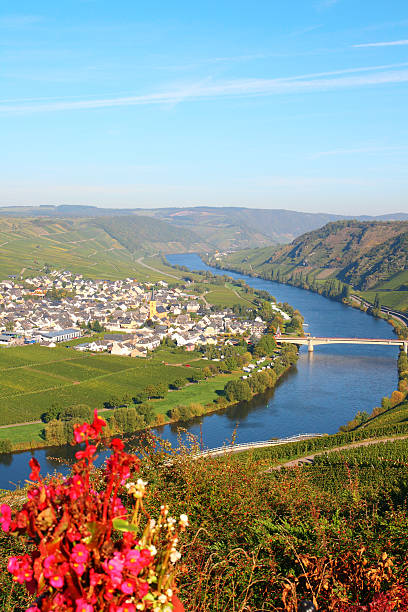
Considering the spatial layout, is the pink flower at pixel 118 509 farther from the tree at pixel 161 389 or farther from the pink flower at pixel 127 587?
the tree at pixel 161 389

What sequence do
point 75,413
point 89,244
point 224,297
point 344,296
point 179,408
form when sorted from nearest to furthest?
point 75,413
point 179,408
point 224,297
point 344,296
point 89,244

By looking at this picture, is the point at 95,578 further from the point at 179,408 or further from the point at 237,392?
the point at 237,392

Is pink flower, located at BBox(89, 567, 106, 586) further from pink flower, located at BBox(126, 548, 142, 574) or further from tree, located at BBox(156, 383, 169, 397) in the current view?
tree, located at BBox(156, 383, 169, 397)

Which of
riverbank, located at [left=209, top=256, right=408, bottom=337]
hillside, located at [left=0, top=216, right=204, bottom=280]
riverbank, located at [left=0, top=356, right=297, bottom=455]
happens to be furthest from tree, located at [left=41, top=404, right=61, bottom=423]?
hillside, located at [left=0, top=216, right=204, bottom=280]

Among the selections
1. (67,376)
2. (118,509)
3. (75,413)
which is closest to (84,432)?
(118,509)

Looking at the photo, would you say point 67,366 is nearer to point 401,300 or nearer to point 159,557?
point 159,557

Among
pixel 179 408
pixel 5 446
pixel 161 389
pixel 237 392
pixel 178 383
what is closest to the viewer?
pixel 5 446

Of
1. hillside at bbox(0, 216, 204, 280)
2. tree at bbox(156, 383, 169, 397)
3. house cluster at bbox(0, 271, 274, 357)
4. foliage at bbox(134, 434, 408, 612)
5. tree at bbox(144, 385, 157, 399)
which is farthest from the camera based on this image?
hillside at bbox(0, 216, 204, 280)

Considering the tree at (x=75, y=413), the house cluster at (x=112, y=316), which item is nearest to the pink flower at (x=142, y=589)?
the tree at (x=75, y=413)
